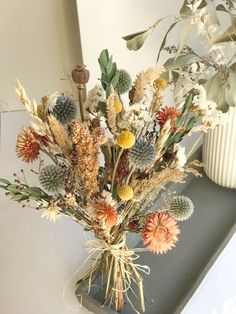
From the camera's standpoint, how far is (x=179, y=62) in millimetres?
893

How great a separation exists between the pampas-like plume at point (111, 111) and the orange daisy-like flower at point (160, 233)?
→ 167 mm

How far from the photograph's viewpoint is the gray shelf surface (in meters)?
0.82

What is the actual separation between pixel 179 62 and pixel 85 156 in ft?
1.53

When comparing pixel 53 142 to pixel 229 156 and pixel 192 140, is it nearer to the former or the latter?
pixel 229 156

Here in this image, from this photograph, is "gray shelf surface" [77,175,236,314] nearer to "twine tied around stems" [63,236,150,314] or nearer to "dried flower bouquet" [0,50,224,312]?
"twine tied around stems" [63,236,150,314]

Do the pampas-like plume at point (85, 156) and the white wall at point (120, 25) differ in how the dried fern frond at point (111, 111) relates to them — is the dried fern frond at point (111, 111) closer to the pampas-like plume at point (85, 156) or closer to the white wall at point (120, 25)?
the pampas-like plume at point (85, 156)

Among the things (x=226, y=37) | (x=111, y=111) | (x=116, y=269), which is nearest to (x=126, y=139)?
(x=111, y=111)

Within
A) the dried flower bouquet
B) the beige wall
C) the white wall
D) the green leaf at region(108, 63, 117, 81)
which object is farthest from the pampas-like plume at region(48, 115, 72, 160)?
the beige wall

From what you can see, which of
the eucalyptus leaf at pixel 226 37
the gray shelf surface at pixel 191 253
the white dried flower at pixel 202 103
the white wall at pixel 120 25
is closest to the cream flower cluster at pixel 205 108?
the white dried flower at pixel 202 103

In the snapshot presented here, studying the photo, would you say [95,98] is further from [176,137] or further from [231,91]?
[231,91]

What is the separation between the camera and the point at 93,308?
80 cm

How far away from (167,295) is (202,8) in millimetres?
643

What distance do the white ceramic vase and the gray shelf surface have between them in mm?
42

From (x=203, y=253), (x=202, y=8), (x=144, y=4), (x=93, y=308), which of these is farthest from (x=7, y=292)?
(x=144, y=4)
